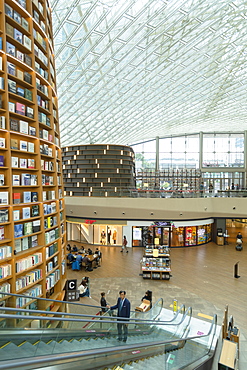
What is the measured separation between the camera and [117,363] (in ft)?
11.1

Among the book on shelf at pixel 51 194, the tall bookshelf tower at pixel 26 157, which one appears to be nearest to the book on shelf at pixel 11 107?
the tall bookshelf tower at pixel 26 157

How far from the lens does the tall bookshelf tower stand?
4.01m

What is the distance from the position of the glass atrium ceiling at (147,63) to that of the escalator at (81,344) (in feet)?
32.3

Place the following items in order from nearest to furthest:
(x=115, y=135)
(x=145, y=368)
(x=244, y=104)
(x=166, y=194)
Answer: (x=145, y=368)
(x=166, y=194)
(x=244, y=104)
(x=115, y=135)

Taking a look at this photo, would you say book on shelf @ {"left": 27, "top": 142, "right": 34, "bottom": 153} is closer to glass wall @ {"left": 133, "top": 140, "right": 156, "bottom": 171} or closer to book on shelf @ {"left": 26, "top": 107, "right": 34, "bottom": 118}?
book on shelf @ {"left": 26, "top": 107, "right": 34, "bottom": 118}

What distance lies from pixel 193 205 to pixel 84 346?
13536 millimetres

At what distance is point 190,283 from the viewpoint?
34.8 feet

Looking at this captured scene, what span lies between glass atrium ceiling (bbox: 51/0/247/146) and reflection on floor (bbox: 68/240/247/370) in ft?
34.4

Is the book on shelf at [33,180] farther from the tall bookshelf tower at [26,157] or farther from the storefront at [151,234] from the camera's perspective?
the storefront at [151,234]

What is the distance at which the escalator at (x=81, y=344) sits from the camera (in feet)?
7.66

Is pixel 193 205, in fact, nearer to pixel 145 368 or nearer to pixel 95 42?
pixel 95 42

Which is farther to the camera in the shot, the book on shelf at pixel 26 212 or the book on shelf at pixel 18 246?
the book on shelf at pixel 26 212

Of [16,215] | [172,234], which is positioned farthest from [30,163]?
[172,234]

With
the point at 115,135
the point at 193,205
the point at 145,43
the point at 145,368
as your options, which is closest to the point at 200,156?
the point at 115,135
